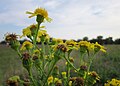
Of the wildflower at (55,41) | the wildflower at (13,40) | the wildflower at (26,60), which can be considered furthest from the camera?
the wildflower at (55,41)

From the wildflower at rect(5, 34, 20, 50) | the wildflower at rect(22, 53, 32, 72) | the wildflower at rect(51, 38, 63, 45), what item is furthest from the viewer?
the wildflower at rect(51, 38, 63, 45)

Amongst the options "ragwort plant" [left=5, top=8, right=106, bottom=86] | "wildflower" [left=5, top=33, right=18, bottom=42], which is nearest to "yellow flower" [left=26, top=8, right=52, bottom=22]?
"ragwort plant" [left=5, top=8, right=106, bottom=86]

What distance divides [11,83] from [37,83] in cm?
15

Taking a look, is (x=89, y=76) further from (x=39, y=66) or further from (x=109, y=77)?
(x=109, y=77)

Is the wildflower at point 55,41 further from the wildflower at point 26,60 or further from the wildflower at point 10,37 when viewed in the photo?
the wildflower at point 26,60

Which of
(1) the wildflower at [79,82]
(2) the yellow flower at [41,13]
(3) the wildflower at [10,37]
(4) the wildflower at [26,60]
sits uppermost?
(2) the yellow flower at [41,13]

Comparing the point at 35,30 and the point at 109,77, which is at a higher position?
the point at 35,30

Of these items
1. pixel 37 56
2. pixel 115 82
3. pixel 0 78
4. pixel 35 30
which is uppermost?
pixel 35 30

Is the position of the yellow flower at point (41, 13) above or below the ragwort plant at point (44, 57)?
above

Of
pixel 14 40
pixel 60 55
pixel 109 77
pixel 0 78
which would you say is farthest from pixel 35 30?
pixel 0 78

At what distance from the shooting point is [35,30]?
2170 mm

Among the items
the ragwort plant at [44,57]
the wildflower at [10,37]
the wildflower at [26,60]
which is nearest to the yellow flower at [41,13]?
the ragwort plant at [44,57]

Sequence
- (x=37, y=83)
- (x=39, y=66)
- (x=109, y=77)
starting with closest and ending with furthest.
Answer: (x=37, y=83) → (x=39, y=66) → (x=109, y=77)

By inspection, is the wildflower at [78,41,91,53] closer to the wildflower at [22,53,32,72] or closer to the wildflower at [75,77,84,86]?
the wildflower at [75,77,84,86]
